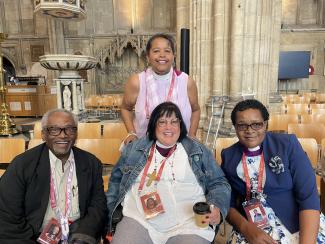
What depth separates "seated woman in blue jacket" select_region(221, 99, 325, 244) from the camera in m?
1.55

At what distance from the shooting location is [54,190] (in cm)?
166

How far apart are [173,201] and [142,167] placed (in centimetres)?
32

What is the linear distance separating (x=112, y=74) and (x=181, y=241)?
13.6m

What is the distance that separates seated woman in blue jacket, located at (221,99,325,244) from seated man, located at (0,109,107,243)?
3.03 ft

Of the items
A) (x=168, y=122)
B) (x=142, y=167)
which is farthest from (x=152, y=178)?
(x=168, y=122)

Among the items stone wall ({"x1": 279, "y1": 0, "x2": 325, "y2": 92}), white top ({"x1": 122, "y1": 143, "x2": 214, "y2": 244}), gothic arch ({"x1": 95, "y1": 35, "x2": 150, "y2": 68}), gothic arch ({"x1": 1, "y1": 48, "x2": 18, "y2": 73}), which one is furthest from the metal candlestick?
stone wall ({"x1": 279, "y1": 0, "x2": 325, "y2": 92})

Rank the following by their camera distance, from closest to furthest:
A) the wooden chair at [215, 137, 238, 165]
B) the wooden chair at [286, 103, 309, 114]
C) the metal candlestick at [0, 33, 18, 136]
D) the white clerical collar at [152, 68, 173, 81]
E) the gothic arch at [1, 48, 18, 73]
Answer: the white clerical collar at [152, 68, 173, 81] < the wooden chair at [215, 137, 238, 165] < the wooden chair at [286, 103, 309, 114] < the metal candlestick at [0, 33, 18, 136] < the gothic arch at [1, 48, 18, 73]

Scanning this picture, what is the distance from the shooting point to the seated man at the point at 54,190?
1532 mm

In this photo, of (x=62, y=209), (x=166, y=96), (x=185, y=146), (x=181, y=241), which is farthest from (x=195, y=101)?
(x=62, y=209)

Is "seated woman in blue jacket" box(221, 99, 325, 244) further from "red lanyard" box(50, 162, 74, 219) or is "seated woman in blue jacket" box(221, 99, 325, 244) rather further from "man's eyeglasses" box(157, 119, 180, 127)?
"red lanyard" box(50, 162, 74, 219)

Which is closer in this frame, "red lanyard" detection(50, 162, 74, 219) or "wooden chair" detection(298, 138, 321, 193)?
"red lanyard" detection(50, 162, 74, 219)

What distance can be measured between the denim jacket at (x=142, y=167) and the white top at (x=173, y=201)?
39mm

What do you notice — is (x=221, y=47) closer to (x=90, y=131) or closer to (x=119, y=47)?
(x=90, y=131)

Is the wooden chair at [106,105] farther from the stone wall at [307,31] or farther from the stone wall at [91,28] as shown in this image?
the stone wall at [307,31]
